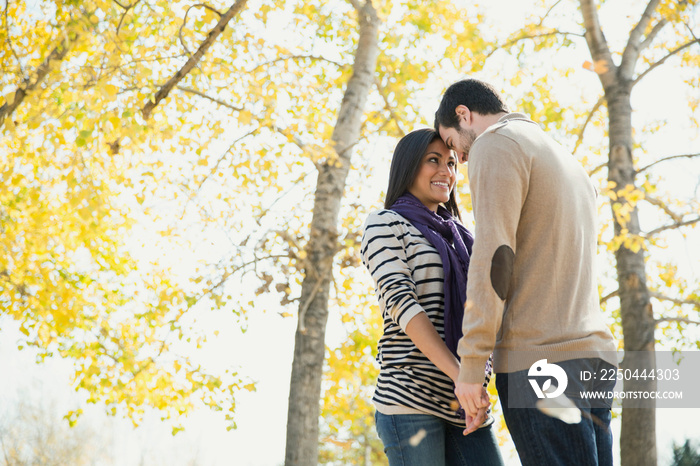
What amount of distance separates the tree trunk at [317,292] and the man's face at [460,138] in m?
2.71

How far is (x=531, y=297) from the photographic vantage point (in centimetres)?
172

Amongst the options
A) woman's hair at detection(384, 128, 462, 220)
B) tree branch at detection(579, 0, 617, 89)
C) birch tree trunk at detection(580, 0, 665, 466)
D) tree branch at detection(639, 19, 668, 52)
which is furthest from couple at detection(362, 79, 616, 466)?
tree branch at detection(639, 19, 668, 52)

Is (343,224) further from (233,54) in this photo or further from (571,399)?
(571,399)

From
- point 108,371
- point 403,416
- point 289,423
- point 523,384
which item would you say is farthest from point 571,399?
point 108,371

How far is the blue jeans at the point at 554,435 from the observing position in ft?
5.27

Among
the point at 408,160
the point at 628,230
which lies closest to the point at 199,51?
the point at 408,160

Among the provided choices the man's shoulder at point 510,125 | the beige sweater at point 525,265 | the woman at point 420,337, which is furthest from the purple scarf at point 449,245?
the man's shoulder at point 510,125

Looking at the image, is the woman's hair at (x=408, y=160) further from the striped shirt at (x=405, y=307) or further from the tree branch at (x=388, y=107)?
the tree branch at (x=388, y=107)

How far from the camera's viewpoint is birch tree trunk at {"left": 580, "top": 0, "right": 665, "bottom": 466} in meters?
5.36

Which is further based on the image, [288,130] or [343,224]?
[343,224]

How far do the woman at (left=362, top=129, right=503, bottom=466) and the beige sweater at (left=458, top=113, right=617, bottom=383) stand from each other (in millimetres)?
212

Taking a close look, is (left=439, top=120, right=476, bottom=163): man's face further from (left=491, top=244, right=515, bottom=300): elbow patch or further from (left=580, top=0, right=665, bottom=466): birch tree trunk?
(left=580, top=0, right=665, bottom=466): birch tree trunk

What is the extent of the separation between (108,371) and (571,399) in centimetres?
674

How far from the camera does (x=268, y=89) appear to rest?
17.7 feet
